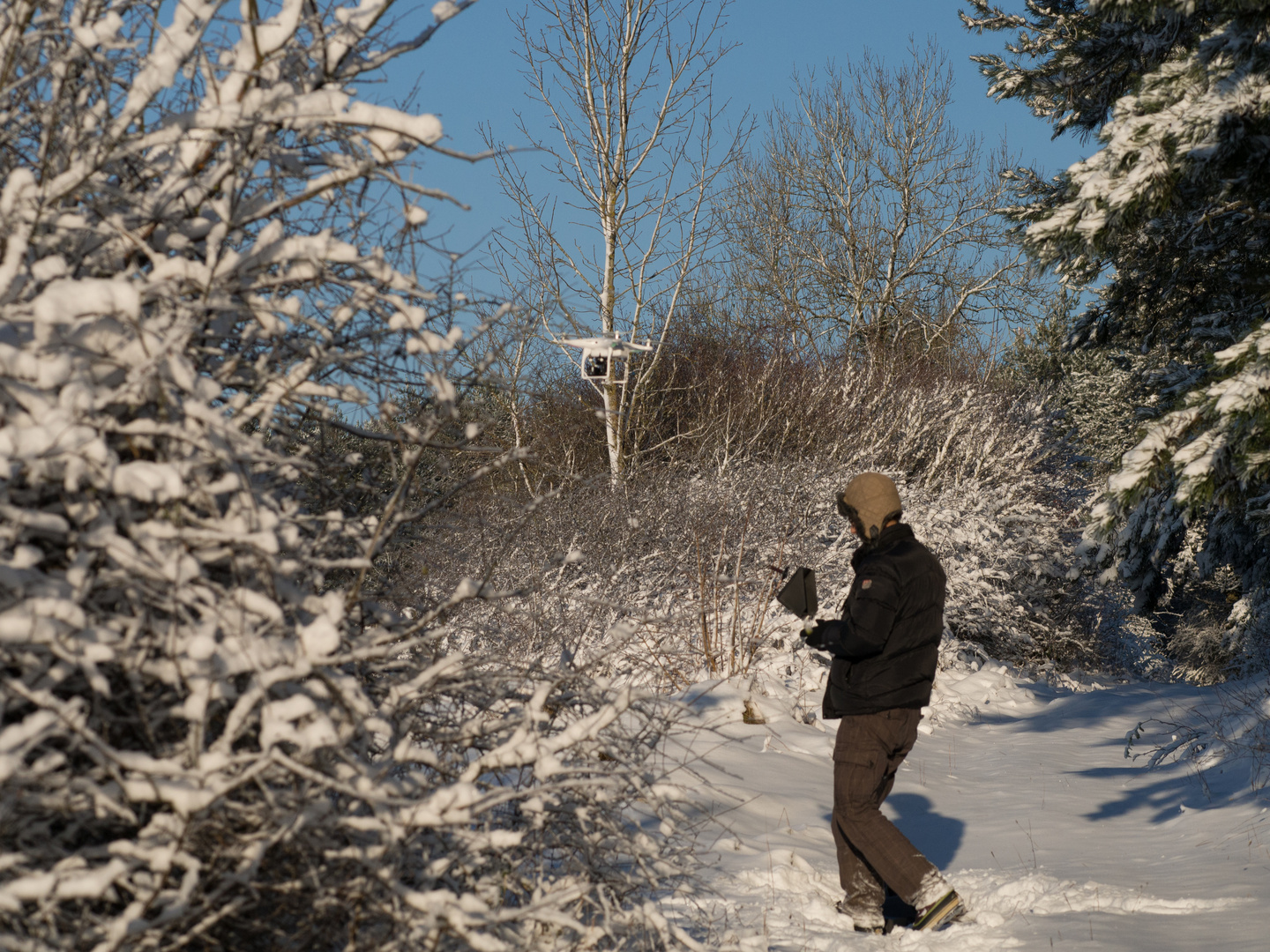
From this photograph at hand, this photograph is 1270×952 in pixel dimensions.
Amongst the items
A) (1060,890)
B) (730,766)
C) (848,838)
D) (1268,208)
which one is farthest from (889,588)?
(1268,208)

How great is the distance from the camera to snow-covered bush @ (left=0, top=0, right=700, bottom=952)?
1805 millimetres

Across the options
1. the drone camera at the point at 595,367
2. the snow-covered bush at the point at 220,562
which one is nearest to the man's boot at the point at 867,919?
the snow-covered bush at the point at 220,562

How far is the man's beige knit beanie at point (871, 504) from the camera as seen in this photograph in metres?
4.45

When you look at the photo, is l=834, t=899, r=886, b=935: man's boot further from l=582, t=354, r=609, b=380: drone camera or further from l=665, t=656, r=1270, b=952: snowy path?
l=582, t=354, r=609, b=380: drone camera

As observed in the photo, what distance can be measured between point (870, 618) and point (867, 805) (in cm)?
74

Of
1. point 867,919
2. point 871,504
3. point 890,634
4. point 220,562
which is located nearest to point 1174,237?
point 871,504

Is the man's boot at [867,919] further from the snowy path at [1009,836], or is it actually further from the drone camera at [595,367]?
the drone camera at [595,367]

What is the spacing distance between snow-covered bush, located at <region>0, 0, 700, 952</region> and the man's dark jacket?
68.6 inches

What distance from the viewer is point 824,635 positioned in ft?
14.2

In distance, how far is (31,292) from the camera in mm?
2039

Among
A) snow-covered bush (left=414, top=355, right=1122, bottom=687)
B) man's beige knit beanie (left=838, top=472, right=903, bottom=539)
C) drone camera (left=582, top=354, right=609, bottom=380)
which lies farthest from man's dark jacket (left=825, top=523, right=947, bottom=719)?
drone camera (left=582, top=354, right=609, bottom=380)

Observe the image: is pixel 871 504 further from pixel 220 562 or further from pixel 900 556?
pixel 220 562

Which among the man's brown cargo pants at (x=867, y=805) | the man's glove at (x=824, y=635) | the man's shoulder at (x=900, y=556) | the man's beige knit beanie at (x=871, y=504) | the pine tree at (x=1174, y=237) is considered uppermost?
the pine tree at (x=1174, y=237)

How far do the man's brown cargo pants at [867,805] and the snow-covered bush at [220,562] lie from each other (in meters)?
1.68
